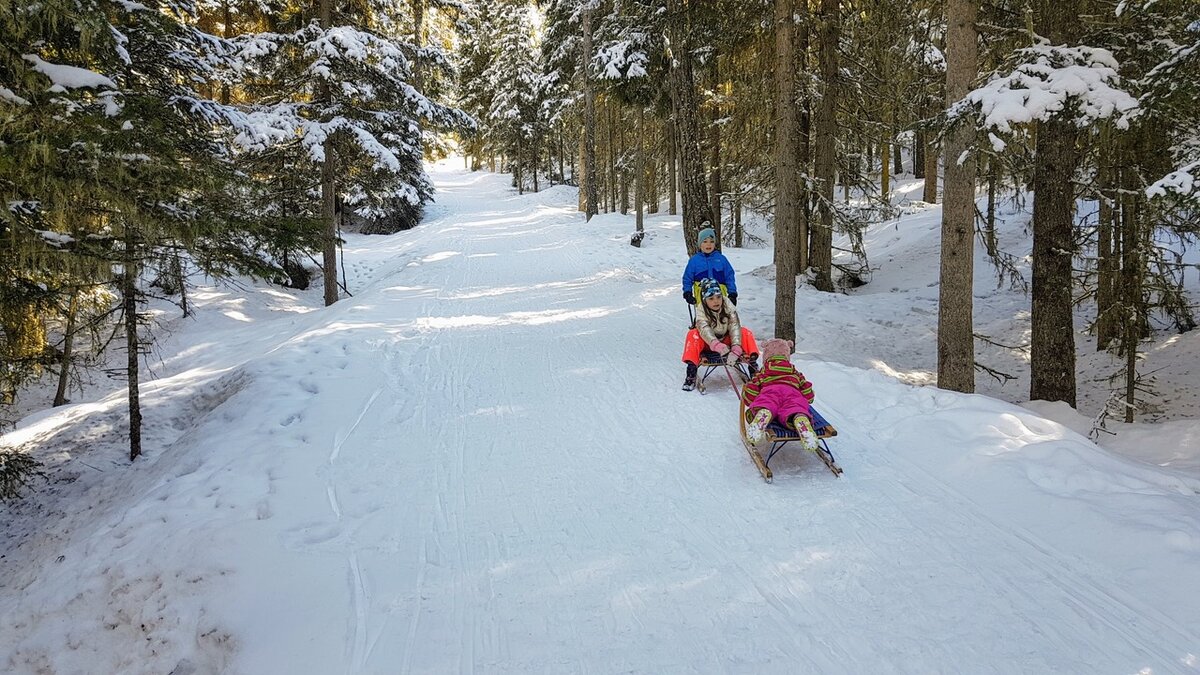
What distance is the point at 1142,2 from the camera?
679 cm

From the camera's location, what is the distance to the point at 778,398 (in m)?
5.57

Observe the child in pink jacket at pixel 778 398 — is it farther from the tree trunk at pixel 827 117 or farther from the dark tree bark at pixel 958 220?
the tree trunk at pixel 827 117

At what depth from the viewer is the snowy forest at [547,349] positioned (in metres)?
3.81

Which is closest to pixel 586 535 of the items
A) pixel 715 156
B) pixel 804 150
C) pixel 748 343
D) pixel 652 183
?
pixel 748 343

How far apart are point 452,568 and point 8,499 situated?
6.94m

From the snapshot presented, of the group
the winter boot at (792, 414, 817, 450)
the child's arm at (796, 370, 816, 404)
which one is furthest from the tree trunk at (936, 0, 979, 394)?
the winter boot at (792, 414, 817, 450)

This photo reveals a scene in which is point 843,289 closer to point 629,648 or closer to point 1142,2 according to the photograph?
point 1142,2

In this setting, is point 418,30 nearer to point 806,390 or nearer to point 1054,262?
point 1054,262

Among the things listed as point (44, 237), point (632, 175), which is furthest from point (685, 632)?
point (632, 175)

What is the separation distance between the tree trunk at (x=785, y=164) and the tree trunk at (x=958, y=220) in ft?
6.93

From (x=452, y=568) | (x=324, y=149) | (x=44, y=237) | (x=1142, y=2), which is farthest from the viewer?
(x=324, y=149)

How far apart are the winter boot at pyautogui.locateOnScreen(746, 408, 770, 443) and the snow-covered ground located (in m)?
0.36

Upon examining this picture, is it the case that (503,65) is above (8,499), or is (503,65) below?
above

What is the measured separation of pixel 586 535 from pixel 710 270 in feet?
16.4
